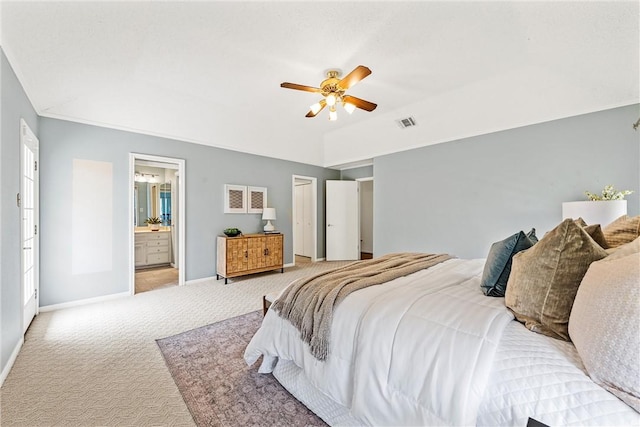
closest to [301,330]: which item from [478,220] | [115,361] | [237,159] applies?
[115,361]

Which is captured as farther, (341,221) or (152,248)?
(341,221)

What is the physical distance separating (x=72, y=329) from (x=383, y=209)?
4781 mm

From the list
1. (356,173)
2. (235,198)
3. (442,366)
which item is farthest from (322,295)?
(356,173)

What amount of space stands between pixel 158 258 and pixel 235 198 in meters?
2.35

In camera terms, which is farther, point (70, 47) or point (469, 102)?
point (469, 102)

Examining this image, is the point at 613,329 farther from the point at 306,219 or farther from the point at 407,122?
the point at 306,219

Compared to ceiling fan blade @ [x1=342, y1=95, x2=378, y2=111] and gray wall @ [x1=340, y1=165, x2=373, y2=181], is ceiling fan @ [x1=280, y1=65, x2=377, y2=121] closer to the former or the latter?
ceiling fan blade @ [x1=342, y1=95, x2=378, y2=111]

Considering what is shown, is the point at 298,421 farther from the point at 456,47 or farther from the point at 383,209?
the point at 383,209

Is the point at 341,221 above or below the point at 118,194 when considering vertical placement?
below

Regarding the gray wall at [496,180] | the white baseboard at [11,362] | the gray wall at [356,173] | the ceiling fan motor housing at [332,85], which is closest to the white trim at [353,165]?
the gray wall at [356,173]

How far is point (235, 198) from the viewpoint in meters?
4.91

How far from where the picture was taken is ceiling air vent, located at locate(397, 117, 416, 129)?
4.20 m

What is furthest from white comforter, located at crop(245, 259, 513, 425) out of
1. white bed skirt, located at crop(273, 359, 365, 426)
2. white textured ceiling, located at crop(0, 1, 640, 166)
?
white textured ceiling, located at crop(0, 1, 640, 166)

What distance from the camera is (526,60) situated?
2.71 metres
